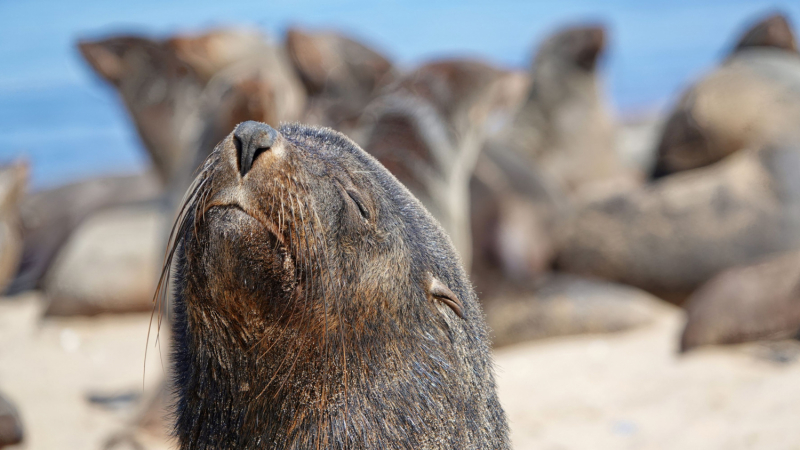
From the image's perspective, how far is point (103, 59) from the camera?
7184 millimetres

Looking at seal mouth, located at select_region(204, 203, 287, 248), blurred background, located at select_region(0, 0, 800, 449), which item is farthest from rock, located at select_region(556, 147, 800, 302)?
seal mouth, located at select_region(204, 203, 287, 248)

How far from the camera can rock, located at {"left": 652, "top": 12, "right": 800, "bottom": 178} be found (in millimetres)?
6426

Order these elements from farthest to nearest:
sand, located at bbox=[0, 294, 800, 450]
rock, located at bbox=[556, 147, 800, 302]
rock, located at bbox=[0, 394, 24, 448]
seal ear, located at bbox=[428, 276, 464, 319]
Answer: rock, located at bbox=[556, 147, 800, 302] < sand, located at bbox=[0, 294, 800, 450] < rock, located at bbox=[0, 394, 24, 448] < seal ear, located at bbox=[428, 276, 464, 319]

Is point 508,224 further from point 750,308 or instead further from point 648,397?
point 648,397

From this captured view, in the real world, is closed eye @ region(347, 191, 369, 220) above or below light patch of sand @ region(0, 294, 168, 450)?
above

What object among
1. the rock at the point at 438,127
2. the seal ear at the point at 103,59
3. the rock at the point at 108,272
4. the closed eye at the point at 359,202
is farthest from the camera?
the seal ear at the point at 103,59

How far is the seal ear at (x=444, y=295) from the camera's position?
1876 mm

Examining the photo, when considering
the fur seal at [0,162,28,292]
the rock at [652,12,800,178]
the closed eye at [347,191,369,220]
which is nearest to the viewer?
the closed eye at [347,191,369,220]

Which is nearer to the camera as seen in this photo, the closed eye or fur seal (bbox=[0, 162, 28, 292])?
the closed eye

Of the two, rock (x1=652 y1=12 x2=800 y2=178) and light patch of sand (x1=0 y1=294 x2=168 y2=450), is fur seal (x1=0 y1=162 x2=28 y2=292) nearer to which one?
light patch of sand (x1=0 y1=294 x2=168 y2=450)

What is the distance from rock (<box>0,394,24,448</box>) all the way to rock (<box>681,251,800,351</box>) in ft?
A: 12.2

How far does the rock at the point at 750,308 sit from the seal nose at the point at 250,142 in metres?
3.87

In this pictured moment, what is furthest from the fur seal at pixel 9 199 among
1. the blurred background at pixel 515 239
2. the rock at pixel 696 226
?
the rock at pixel 696 226

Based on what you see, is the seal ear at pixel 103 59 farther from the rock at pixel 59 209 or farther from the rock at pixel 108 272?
the rock at pixel 108 272
